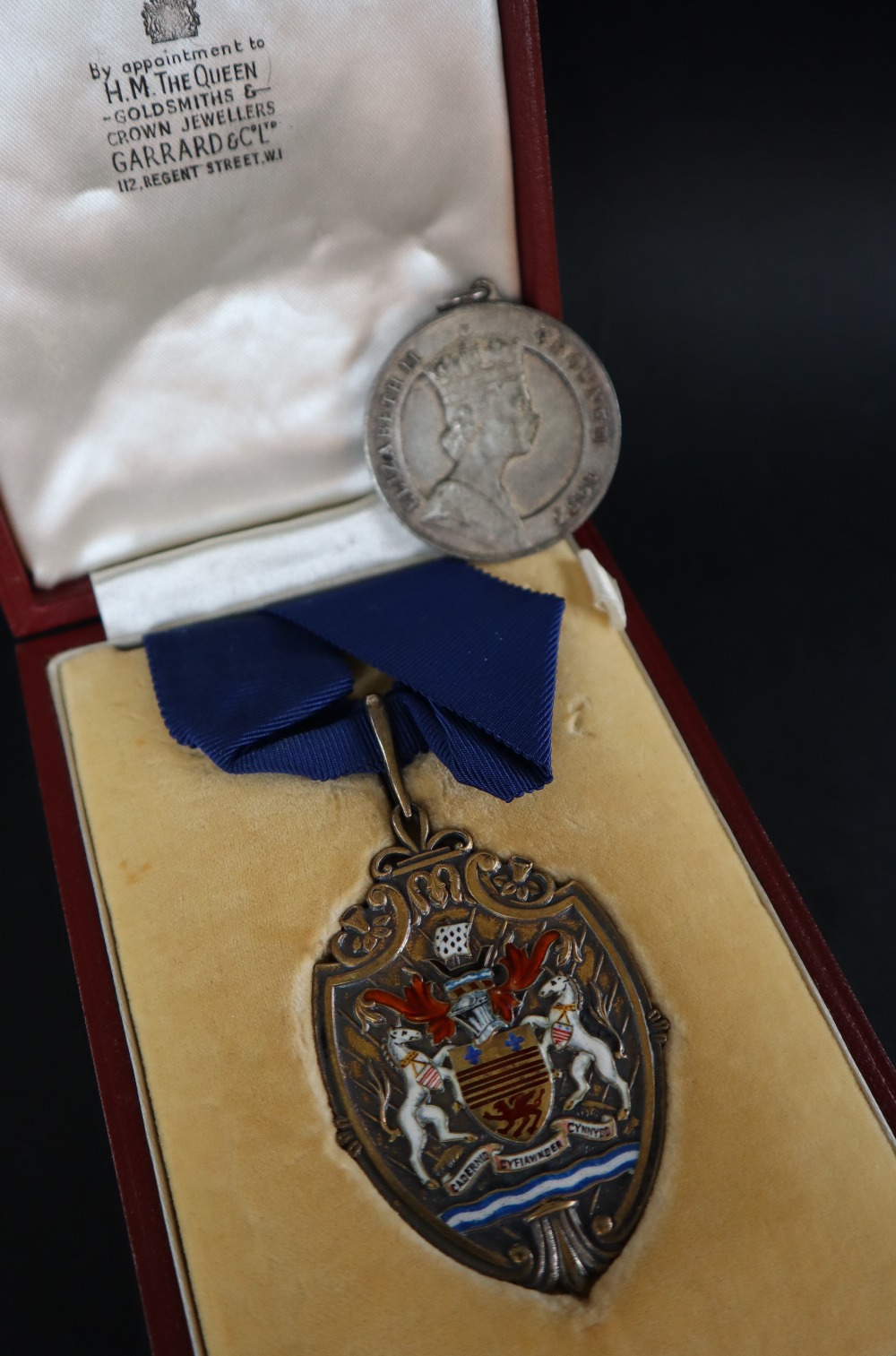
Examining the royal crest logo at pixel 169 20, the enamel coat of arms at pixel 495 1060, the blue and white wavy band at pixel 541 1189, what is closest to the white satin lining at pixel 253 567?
the enamel coat of arms at pixel 495 1060

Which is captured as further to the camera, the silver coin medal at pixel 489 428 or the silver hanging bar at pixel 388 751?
the silver coin medal at pixel 489 428

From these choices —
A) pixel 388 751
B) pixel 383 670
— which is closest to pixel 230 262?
pixel 383 670

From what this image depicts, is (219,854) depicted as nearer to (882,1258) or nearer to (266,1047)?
(266,1047)

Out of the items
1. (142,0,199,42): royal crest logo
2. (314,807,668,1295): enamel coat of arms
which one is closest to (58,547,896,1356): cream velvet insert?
(314,807,668,1295): enamel coat of arms

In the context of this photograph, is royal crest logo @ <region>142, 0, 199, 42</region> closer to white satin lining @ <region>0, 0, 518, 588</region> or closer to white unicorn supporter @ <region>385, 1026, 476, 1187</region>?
white satin lining @ <region>0, 0, 518, 588</region>

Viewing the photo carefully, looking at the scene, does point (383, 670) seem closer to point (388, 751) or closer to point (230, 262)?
point (388, 751)

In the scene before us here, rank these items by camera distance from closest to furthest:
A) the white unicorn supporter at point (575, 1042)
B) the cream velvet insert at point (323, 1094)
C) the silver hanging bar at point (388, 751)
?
the cream velvet insert at point (323, 1094), the white unicorn supporter at point (575, 1042), the silver hanging bar at point (388, 751)

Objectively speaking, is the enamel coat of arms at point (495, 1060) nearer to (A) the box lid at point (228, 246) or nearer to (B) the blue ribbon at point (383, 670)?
(B) the blue ribbon at point (383, 670)

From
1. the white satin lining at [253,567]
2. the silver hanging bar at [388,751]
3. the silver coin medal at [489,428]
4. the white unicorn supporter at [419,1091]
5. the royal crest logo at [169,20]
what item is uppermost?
the royal crest logo at [169,20]
